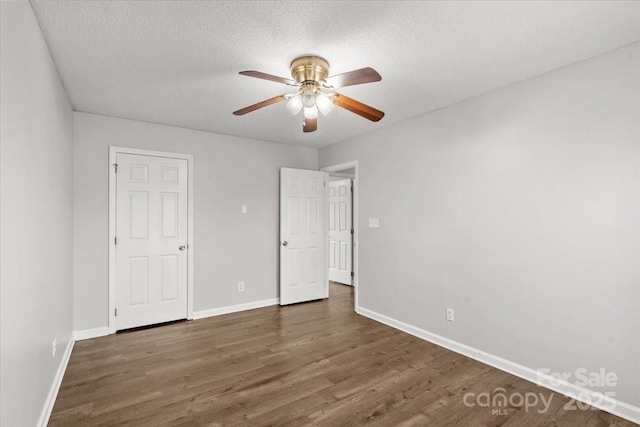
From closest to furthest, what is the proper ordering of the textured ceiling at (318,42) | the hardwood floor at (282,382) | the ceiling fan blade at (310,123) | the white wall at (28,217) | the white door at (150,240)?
the white wall at (28,217) < the textured ceiling at (318,42) < the hardwood floor at (282,382) < the ceiling fan blade at (310,123) < the white door at (150,240)

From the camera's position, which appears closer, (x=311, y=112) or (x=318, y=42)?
(x=318, y=42)

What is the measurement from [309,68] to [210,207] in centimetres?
254

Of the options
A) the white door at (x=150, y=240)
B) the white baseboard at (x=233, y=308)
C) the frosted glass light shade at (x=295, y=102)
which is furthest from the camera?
the white baseboard at (x=233, y=308)

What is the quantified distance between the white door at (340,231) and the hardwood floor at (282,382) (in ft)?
8.09

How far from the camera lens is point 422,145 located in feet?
11.3

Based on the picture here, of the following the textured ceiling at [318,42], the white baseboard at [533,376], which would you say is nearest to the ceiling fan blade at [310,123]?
the textured ceiling at [318,42]

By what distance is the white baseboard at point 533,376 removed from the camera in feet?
6.77

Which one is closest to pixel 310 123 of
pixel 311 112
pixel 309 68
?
pixel 311 112

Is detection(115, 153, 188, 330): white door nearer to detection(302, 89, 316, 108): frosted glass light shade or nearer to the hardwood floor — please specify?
the hardwood floor

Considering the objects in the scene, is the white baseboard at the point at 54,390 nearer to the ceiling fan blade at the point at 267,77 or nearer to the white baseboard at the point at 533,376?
the ceiling fan blade at the point at 267,77

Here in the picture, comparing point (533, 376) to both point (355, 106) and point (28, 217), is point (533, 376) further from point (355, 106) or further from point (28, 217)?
point (28, 217)

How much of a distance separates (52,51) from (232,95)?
129 centimetres

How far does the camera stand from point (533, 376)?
2.49 m

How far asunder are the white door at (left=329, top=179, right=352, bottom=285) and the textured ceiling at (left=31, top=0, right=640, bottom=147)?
10.4 ft
